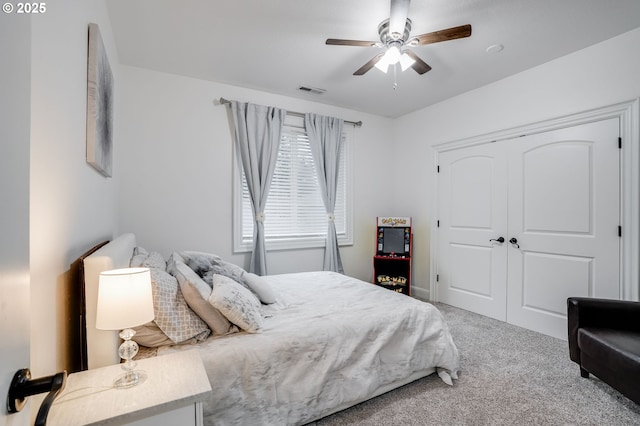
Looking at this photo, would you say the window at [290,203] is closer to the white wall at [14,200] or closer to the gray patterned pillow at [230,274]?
the gray patterned pillow at [230,274]

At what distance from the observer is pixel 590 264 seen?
2.80 m

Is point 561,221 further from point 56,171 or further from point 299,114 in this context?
point 56,171

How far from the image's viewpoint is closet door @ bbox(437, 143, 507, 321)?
351cm

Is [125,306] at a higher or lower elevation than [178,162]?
lower

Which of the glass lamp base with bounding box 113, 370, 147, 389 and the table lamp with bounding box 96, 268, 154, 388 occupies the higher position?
the table lamp with bounding box 96, 268, 154, 388

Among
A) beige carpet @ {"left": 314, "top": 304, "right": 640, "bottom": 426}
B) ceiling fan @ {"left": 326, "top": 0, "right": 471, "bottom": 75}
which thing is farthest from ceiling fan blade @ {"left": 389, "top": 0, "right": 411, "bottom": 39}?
beige carpet @ {"left": 314, "top": 304, "right": 640, "bottom": 426}

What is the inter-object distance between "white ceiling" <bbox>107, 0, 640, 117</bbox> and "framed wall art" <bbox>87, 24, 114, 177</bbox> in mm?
691

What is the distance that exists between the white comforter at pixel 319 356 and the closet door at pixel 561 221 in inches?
63.9

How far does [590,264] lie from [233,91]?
413cm

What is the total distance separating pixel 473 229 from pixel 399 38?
2548mm

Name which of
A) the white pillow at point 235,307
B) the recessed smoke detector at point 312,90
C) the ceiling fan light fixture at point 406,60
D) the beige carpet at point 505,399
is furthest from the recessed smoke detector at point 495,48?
the white pillow at point 235,307

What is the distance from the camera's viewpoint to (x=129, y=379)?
3.84 ft

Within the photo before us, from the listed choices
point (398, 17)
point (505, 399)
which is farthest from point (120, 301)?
point (505, 399)

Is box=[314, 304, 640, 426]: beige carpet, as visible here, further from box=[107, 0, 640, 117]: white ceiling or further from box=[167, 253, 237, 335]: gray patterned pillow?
box=[107, 0, 640, 117]: white ceiling
